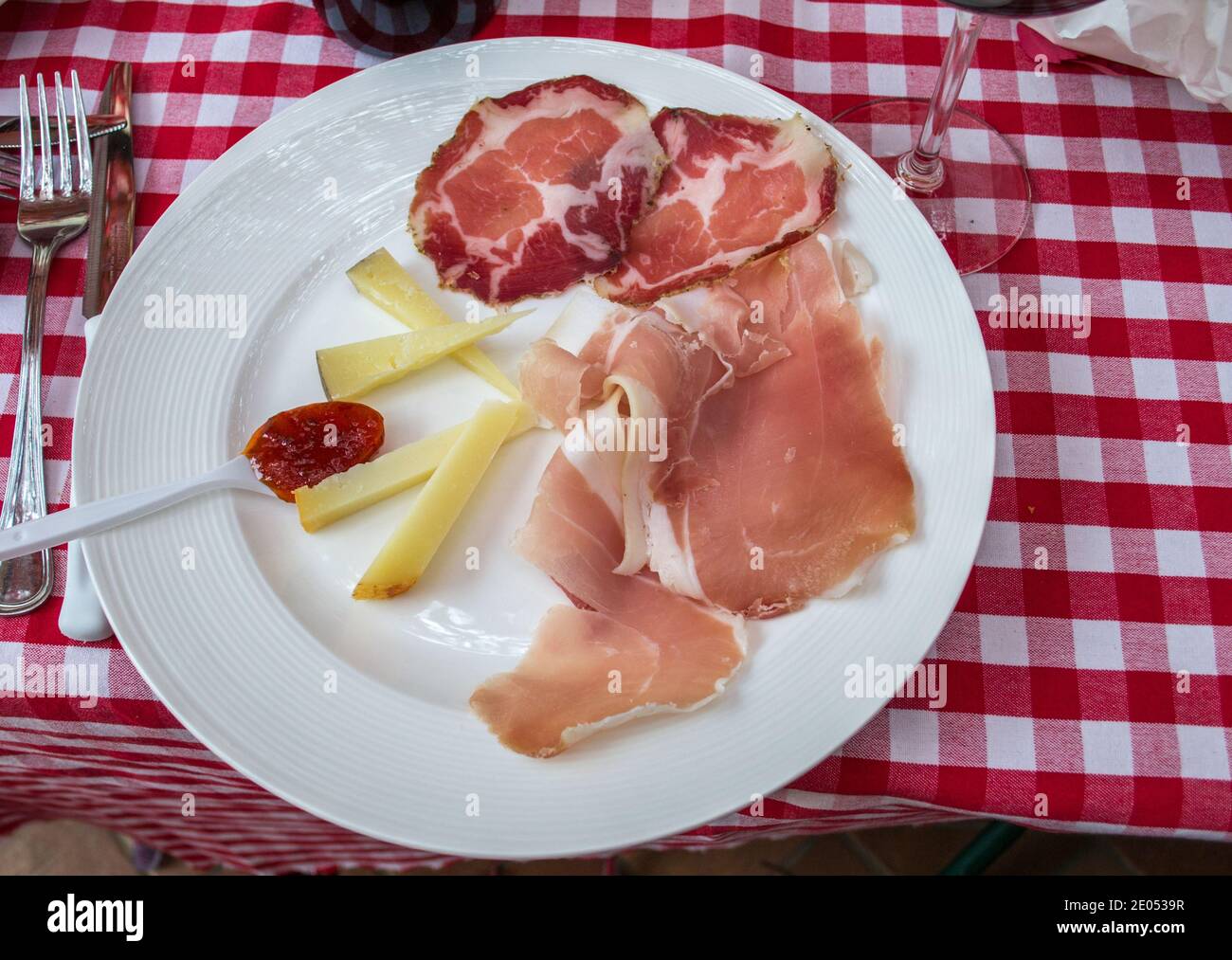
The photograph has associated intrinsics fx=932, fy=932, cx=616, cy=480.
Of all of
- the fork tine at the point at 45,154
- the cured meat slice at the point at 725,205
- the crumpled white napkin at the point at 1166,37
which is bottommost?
the cured meat slice at the point at 725,205

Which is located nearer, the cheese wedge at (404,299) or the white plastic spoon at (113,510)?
the white plastic spoon at (113,510)

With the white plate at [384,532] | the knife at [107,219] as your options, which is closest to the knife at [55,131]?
the knife at [107,219]

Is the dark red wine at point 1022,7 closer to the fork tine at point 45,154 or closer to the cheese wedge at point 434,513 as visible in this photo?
the cheese wedge at point 434,513

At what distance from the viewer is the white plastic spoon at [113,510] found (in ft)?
2.60

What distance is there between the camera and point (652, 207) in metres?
1.03

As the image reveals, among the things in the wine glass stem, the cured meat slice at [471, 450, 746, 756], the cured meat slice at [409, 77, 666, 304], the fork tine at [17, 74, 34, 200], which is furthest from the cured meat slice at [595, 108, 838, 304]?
the fork tine at [17, 74, 34, 200]

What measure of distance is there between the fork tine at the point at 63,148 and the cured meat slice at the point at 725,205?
60cm

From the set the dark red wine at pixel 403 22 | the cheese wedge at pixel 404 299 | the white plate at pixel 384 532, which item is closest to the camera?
the white plate at pixel 384 532

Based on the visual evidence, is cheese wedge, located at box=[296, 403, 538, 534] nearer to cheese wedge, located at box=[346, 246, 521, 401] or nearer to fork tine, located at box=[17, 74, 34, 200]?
cheese wedge, located at box=[346, 246, 521, 401]

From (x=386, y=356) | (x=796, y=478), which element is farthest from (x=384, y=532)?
(x=796, y=478)

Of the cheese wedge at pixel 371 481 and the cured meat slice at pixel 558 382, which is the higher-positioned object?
the cured meat slice at pixel 558 382

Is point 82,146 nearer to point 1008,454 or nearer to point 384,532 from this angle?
point 384,532
